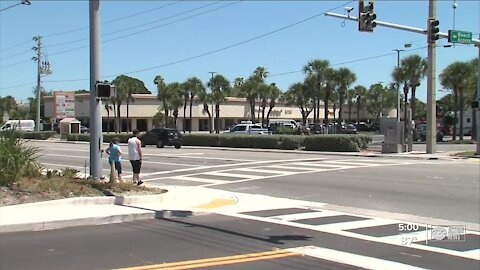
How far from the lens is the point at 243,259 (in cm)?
759

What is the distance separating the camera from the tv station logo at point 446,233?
9.27 m

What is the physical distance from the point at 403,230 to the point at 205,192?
6.90m

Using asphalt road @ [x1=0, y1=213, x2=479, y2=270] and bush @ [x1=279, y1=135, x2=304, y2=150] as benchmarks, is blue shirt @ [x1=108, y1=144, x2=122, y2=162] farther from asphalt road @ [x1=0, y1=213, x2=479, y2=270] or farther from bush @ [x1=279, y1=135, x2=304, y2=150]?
bush @ [x1=279, y1=135, x2=304, y2=150]

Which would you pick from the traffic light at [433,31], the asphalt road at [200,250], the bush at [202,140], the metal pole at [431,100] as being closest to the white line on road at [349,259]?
the asphalt road at [200,250]

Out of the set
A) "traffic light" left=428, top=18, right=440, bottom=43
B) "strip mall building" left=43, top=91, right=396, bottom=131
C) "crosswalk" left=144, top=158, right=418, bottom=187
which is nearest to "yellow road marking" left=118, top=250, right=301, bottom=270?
"crosswalk" left=144, top=158, right=418, bottom=187

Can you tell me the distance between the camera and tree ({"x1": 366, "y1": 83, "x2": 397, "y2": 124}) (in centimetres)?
11200

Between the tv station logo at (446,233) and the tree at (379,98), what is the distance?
4112 inches

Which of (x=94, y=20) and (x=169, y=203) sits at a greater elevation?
(x=94, y=20)

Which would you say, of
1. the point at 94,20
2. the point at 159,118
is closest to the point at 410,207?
the point at 94,20

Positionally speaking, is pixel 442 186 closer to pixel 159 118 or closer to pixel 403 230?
pixel 403 230

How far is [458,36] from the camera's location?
26.8 m

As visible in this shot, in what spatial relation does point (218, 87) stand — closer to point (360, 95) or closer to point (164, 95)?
point (164, 95)

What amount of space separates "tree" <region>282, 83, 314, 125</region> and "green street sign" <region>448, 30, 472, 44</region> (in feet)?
134

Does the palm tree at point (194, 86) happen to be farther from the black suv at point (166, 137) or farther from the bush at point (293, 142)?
the bush at point (293, 142)
